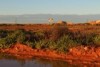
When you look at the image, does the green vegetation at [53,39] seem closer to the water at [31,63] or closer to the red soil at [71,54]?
the red soil at [71,54]

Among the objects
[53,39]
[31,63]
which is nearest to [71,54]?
[53,39]

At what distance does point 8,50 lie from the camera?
2834cm

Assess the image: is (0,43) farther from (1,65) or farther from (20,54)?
(1,65)

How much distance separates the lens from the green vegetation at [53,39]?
87.7ft

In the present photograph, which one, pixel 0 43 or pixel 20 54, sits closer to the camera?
pixel 20 54

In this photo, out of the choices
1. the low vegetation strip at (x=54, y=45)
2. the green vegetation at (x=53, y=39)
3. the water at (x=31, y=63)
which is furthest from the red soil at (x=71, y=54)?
the water at (x=31, y=63)

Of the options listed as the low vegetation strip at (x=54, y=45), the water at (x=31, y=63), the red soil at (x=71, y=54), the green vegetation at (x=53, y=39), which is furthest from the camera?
the green vegetation at (x=53, y=39)

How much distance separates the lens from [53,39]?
28.2 meters

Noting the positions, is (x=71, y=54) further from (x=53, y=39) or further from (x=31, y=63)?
(x=31, y=63)

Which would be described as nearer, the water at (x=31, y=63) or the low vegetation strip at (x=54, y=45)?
the water at (x=31, y=63)

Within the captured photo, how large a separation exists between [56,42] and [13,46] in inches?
159

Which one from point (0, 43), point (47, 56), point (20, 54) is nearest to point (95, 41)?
point (47, 56)

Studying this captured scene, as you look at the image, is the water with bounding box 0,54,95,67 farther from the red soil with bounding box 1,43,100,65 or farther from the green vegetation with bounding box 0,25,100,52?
the green vegetation with bounding box 0,25,100,52

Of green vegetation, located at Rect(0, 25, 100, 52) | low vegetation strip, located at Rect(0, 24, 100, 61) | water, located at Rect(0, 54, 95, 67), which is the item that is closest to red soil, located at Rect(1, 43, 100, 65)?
low vegetation strip, located at Rect(0, 24, 100, 61)
